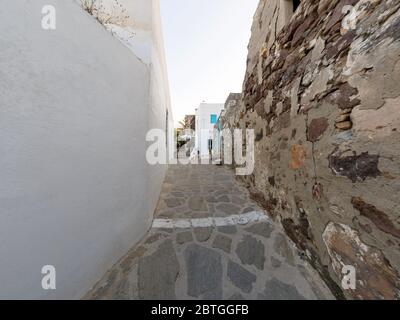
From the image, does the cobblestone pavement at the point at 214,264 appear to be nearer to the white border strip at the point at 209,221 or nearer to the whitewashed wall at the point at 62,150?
the white border strip at the point at 209,221

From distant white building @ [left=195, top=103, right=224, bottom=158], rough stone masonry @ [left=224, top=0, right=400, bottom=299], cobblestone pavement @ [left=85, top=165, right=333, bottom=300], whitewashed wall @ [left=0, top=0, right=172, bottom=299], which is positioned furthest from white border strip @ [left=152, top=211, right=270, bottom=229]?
distant white building @ [left=195, top=103, right=224, bottom=158]

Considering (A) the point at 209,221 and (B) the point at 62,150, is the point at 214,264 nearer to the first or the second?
(A) the point at 209,221

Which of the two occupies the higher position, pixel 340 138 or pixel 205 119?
pixel 205 119

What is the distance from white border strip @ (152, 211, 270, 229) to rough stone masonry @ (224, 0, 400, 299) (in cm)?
34

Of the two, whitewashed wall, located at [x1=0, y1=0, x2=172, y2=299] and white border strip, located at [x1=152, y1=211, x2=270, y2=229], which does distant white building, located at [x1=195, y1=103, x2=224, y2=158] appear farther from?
whitewashed wall, located at [x1=0, y1=0, x2=172, y2=299]

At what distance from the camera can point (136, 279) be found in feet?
6.05

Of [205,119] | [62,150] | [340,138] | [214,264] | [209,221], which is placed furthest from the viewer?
[205,119]

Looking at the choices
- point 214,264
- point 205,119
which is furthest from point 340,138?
point 205,119

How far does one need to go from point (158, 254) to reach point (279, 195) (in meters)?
1.80

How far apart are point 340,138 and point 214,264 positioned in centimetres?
183

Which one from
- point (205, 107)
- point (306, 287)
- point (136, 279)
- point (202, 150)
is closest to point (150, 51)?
point (136, 279)

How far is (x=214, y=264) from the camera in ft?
6.86

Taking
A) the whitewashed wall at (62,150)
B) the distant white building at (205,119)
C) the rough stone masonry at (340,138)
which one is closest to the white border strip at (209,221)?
the rough stone masonry at (340,138)

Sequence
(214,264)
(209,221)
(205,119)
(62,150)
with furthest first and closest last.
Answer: (205,119) < (209,221) < (214,264) < (62,150)
